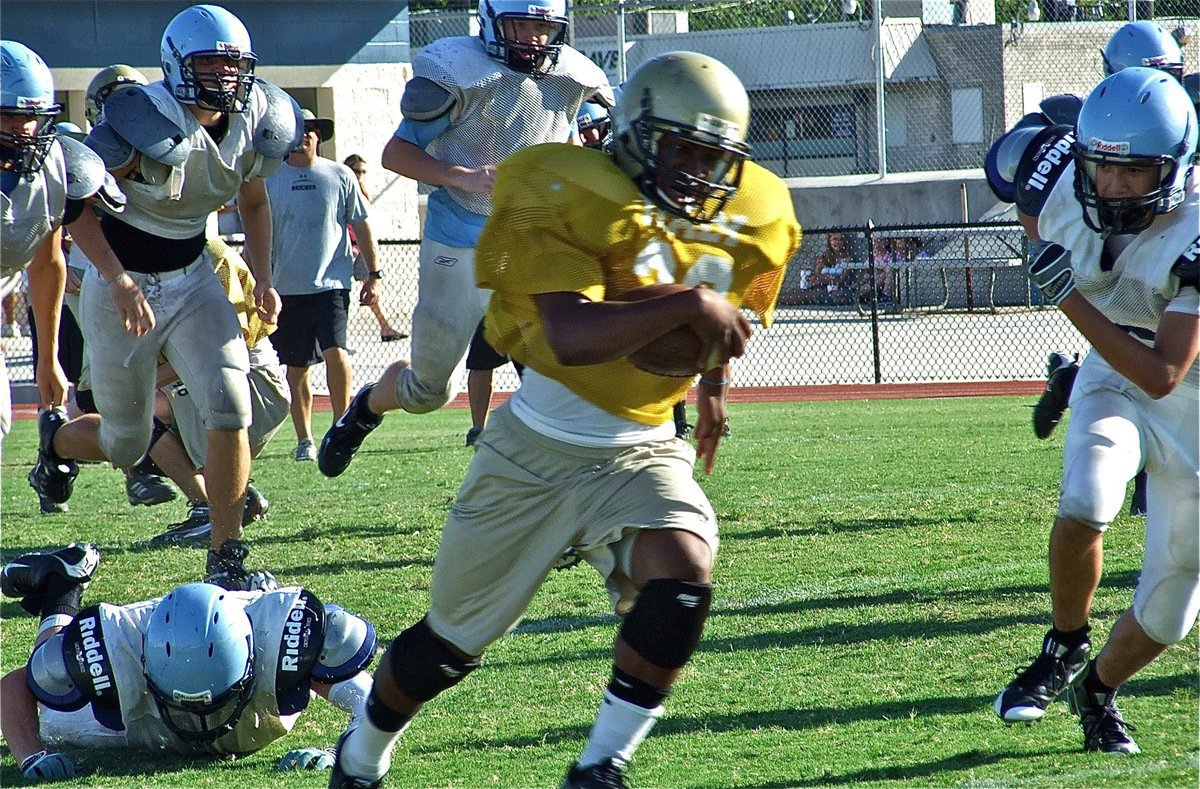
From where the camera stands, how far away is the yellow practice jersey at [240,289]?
6605 millimetres

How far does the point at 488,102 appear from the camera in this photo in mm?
5750

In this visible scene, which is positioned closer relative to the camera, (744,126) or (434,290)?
(744,126)

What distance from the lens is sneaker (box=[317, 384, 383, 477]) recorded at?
6.32 m

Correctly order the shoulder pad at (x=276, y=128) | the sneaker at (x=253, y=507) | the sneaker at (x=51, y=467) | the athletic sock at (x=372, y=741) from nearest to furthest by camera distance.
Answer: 1. the athletic sock at (x=372, y=741)
2. the shoulder pad at (x=276, y=128)
3. the sneaker at (x=51, y=467)
4. the sneaker at (x=253, y=507)

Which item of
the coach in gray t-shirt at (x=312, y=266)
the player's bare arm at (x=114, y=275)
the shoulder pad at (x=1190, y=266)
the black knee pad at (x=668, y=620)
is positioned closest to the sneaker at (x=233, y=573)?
the player's bare arm at (x=114, y=275)

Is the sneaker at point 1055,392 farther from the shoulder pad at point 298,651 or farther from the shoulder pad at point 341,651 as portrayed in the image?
the shoulder pad at point 298,651

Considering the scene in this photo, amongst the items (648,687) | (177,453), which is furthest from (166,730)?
(177,453)

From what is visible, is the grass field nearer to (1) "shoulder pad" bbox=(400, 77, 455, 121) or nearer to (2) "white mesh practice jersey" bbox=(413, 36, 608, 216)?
(2) "white mesh practice jersey" bbox=(413, 36, 608, 216)

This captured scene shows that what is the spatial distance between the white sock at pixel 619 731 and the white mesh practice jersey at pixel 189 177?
3.07m

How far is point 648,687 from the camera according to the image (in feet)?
9.61

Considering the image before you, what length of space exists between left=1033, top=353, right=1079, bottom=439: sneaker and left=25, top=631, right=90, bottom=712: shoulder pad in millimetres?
2906

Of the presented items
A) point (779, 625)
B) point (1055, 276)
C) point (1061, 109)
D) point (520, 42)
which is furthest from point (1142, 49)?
point (1055, 276)

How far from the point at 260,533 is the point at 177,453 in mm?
548

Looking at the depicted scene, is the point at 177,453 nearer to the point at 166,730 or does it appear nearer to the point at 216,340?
the point at 216,340
